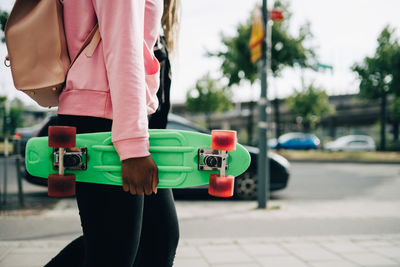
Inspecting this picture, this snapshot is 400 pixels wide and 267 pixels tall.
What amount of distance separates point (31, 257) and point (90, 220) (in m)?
2.13

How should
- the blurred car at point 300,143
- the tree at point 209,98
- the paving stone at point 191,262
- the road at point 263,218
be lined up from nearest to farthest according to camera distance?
the paving stone at point 191,262
the road at point 263,218
the blurred car at point 300,143
the tree at point 209,98

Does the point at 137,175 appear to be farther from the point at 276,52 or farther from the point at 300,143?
the point at 300,143

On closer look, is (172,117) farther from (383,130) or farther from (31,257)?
(383,130)

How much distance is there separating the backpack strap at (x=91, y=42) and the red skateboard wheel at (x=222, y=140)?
0.50 meters

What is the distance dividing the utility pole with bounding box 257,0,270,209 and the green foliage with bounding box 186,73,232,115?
29.5m

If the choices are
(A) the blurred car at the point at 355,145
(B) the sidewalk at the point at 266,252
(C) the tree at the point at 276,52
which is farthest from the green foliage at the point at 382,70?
(B) the sidewalk at the point at 266,252

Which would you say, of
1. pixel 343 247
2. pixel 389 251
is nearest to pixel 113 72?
pixel 343 247

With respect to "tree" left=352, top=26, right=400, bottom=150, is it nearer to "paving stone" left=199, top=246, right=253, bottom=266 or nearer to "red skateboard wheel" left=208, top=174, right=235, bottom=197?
"paving stone" left=199, top=246, right=253, bottom=266

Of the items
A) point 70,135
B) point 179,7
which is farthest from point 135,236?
point 179,7

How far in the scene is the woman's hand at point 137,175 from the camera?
4.09 ft

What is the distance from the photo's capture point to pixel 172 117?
6.99m

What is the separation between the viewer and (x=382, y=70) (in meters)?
22.5

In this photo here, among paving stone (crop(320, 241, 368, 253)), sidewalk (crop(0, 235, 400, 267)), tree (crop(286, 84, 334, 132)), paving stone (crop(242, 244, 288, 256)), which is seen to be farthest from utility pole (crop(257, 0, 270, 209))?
tree (crop(286, 84, 334, 132))

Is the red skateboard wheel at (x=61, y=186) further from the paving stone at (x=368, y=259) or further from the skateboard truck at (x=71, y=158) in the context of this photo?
the paving stone at (x=368, y=259)
